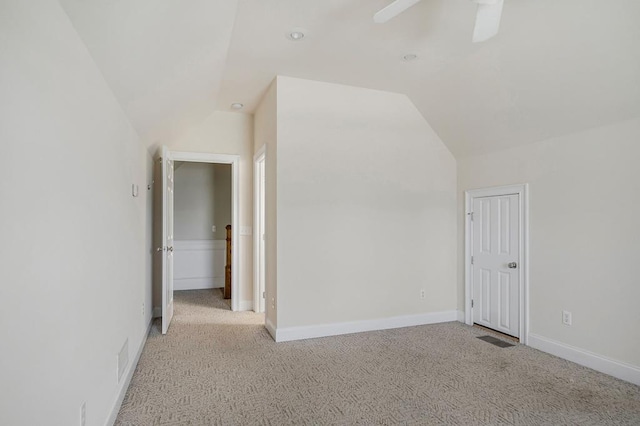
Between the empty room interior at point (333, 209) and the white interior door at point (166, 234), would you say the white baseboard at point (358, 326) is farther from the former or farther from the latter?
the white interior door at point (166, 234)

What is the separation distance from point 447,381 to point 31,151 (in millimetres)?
3034

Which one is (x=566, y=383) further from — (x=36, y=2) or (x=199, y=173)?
(x=199, y=173)

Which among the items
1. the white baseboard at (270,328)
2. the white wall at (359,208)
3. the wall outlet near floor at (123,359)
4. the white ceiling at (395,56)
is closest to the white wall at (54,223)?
the wall outlet near floor at (123,359)

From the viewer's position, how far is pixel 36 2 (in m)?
1.18

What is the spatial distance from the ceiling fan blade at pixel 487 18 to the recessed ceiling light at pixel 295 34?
141 centimetres

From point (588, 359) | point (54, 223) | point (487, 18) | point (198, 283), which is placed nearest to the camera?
point (54, 223)

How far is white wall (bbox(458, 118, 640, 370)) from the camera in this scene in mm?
2951

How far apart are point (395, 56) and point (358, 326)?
2908mm

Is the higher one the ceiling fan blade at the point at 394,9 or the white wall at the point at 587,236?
the ceiling fan blade at the point at 394,9

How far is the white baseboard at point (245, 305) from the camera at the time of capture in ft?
16.8

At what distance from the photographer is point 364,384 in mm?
2820

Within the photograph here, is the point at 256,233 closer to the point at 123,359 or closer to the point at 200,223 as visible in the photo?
the point at 200,223

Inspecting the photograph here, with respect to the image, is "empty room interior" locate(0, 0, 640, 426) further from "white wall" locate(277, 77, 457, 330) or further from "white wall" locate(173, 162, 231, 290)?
"white wall" locate(173, 162, 231, 290)

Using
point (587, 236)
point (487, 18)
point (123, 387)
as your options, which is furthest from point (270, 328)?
point (487, 18)
